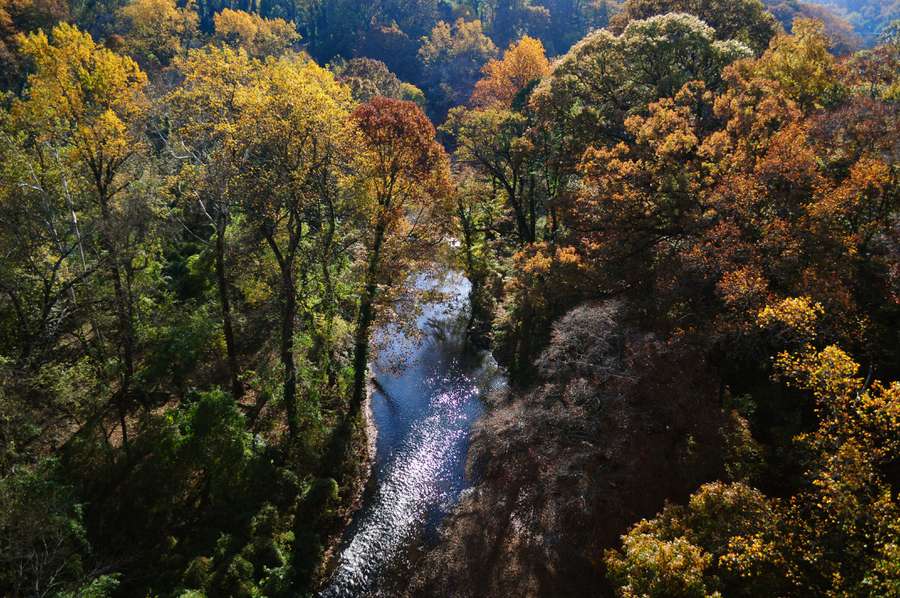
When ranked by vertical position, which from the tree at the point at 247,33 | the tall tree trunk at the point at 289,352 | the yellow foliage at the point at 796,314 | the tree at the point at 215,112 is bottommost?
the yellow foliage at the point at 796,314

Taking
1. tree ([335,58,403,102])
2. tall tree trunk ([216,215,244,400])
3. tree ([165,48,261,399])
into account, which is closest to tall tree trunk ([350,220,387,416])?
tall tree trunk ([216,215,244,400])

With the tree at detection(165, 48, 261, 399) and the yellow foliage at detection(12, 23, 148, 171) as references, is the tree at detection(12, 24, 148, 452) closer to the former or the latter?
the yellow foliage at detection(12, 23, 148, 171)

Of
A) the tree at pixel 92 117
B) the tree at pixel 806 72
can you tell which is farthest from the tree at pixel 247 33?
the tree at pixel 806 72

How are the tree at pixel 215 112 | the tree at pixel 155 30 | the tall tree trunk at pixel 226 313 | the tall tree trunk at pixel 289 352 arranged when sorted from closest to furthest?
the tree at pixel 215 112 < the tall tree trunk at pixel 289 352 < the tall tree trunk at pixel 226 313 < the tree at pixel 155 30

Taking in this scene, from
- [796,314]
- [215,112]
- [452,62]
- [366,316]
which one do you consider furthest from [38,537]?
Result: [452,62]

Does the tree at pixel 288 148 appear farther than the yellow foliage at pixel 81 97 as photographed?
Yes

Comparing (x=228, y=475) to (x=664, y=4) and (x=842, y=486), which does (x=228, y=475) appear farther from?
Result: (x=664, y=4)

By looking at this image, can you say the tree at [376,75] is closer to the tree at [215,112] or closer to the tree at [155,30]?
the tree at [155,30]

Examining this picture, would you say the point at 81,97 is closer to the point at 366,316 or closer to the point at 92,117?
the point at 92,117
